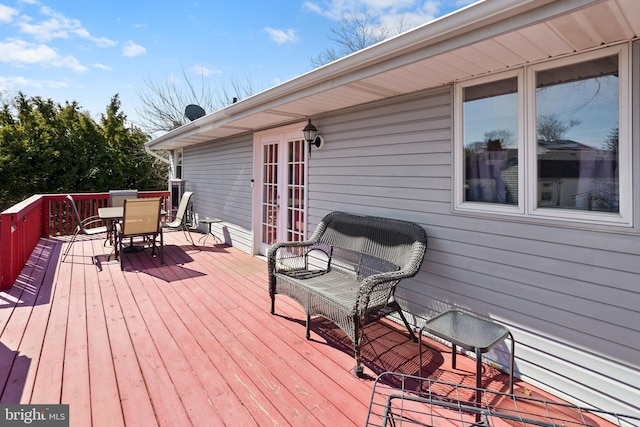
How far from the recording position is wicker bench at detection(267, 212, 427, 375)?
97.5 inches

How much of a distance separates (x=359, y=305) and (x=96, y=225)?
8.53 m

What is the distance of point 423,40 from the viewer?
2.04 m

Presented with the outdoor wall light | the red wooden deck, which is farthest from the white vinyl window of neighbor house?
the outdoor wall light

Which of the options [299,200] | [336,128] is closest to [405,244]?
[336,128]

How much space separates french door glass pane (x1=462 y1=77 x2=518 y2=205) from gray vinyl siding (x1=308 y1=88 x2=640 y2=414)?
152 mm

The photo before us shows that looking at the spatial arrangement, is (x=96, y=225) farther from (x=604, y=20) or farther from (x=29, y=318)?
(x=604, y=20)

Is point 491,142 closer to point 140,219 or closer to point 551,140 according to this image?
point 551,140

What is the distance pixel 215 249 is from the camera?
6.34m

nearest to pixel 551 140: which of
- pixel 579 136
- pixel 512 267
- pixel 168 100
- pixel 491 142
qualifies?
pixel 579 136

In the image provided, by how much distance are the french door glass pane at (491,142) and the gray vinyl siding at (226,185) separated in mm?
4072

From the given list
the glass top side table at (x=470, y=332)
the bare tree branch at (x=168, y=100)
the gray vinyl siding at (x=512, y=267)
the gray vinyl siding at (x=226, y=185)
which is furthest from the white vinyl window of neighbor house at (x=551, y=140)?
the bare tree branch at (x=168, y=100)

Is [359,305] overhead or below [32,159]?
below

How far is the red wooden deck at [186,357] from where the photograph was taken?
6.40 ft

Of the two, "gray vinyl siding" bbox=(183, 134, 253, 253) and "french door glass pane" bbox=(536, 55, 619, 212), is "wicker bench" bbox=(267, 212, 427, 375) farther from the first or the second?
"gray vinyl siding" bbox=(183, 134, 253, 253)
